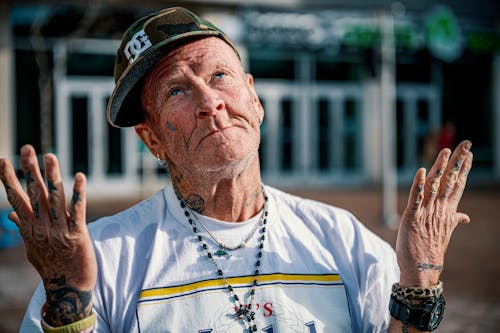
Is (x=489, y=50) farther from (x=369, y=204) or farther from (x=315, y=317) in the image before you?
(x=315, y=317)

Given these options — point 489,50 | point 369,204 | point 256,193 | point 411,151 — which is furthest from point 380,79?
point 489,50

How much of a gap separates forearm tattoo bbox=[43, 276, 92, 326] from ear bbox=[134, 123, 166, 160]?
0.60 m

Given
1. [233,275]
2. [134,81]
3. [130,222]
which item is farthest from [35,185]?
[233,275]

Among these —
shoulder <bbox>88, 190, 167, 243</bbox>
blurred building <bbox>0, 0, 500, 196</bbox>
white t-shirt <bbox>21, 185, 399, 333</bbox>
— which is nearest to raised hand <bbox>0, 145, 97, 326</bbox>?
white t-shirt <bbox>21, 185, 399, 333</bbox>

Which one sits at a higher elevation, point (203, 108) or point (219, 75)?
point (219, 75)

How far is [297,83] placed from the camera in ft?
63.8

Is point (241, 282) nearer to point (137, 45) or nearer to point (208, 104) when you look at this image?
point (208, 104)

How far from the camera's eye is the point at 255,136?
1954 millimetres

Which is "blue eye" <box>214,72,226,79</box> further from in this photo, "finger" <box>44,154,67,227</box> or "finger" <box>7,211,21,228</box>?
"finger" <box>7,211,21,228</box>

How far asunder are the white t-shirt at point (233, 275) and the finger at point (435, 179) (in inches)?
10.9

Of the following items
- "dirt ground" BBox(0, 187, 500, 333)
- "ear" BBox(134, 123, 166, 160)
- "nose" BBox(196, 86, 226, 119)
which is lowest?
"dirt ground" BBox(0, 187, 500, 333)

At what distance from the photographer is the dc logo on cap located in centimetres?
187

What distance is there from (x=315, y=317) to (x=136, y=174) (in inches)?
644

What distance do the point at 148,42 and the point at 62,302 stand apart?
79 centimetres
